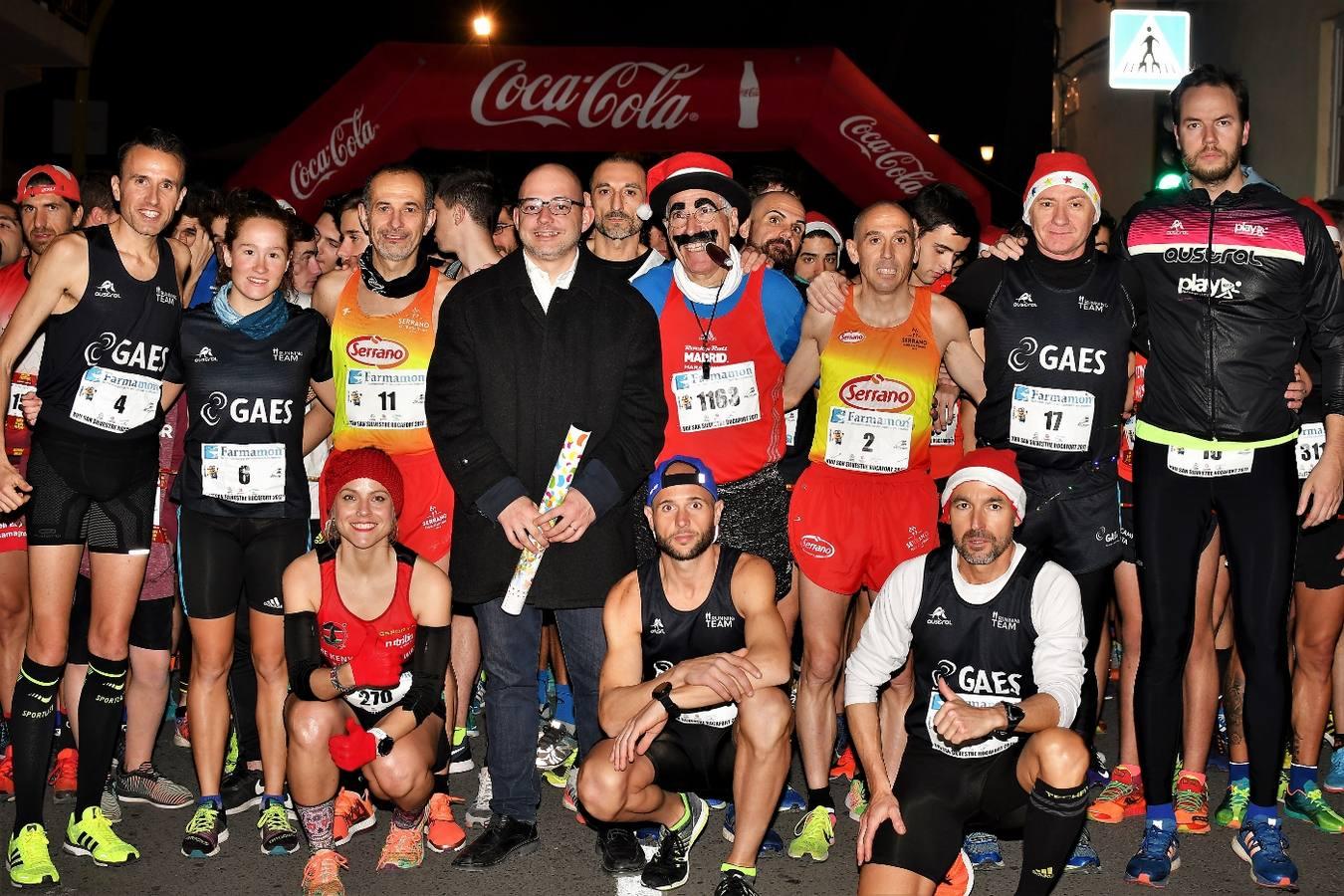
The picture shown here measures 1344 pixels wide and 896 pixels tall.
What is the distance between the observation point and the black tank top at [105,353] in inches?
193

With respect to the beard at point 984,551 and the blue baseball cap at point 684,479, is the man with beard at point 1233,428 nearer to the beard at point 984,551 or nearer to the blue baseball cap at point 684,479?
the beard at point 984,551

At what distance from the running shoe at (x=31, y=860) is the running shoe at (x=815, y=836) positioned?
258cm

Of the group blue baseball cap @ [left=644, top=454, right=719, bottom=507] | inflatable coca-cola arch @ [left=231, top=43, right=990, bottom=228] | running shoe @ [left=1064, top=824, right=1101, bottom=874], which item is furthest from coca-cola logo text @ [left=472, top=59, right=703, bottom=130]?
running shoe @ [left=1064, top=824, right=1101, bottom=874]

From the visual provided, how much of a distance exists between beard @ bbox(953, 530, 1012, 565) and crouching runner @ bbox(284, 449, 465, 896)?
1856mm

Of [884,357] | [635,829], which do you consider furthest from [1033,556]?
[635,829]

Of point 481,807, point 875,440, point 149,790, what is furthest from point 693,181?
point 149,790

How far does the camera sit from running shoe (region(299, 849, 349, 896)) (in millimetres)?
4559

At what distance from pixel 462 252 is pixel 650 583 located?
81.6 inches

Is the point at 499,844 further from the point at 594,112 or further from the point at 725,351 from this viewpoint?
the point at 594,112

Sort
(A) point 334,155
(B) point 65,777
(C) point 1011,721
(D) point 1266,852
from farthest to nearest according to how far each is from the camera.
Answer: (A) point 334,155
(B) point 65,777
(D) point 1266,852
(C) point 1011,721

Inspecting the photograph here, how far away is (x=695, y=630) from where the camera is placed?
4.75 m

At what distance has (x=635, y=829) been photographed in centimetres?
489

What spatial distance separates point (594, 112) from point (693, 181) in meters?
8.01

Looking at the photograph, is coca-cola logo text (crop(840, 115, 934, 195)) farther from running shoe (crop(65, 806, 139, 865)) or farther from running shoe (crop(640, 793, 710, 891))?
running shoe (crop(65, 806, 139, 865))
